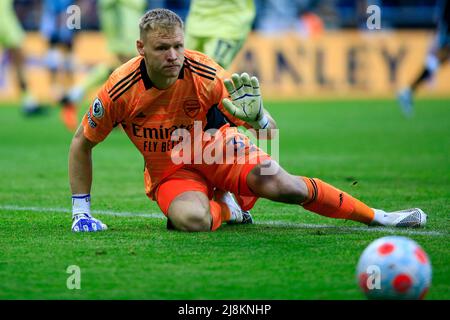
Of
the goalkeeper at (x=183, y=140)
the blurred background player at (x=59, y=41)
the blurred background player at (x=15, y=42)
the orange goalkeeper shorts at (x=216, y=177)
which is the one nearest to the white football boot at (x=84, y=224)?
the goalkeeper at (x=183, y=140)

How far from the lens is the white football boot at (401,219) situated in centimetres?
627

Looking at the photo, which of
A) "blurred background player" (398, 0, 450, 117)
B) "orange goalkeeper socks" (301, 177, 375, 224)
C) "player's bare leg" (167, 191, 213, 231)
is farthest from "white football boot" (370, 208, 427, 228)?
"blurred background player" (398, 0, 450, 117)

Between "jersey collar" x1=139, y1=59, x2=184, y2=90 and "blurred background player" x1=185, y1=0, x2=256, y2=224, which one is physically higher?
"blurred background player" x1=185, y1=0, x2=256, y2=224

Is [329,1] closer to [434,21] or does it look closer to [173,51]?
[434,21]

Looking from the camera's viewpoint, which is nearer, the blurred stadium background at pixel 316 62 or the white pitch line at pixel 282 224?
the white pitch line at pixel 282 224

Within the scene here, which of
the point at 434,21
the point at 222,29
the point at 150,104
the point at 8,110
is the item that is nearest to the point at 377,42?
the point at 434,21

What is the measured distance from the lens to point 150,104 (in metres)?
6.20

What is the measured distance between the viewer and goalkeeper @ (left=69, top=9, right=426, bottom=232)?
5.94 meters

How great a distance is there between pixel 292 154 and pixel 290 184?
230 inches

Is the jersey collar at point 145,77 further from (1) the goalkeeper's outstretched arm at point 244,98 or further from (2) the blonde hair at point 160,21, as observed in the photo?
(1) the goalkeeper's outstretched arm at point 244,98

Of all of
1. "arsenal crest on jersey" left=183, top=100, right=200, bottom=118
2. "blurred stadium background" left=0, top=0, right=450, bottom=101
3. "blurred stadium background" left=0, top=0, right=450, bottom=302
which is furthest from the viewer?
"blurred stadium background" left=0, top=0, right=450, bottom=101

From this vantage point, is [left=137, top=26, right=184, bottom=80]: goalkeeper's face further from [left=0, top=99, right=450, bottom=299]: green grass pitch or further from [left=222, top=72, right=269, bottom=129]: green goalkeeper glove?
[left=0, top=99, right=450, bottom=299]: green grass pitch

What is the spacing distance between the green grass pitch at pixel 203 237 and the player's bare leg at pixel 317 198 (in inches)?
4.8
